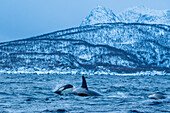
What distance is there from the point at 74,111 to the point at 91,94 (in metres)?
10.7

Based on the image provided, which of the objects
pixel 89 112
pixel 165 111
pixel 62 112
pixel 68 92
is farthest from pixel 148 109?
pixel 68 92

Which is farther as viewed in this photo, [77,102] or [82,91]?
[82,91]

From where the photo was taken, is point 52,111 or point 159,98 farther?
point 159,98

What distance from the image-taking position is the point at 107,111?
60.4 feet

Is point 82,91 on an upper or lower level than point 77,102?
upper

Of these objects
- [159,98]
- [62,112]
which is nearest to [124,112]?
[62,112]

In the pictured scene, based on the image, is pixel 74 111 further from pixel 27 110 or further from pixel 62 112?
pixel 27 110

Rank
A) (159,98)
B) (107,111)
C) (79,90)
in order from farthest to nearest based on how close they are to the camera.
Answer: (79,90), (159,98), (107,111)

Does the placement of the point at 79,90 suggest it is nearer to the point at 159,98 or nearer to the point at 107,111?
the point at 159,98

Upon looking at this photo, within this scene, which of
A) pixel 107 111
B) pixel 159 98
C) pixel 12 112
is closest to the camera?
pixel 12 112

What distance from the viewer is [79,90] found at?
1163 inches

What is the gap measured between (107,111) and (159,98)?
10.3 metres

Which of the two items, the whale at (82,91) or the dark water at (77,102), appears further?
the whale at (82,91)

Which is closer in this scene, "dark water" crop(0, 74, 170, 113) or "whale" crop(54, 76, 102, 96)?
"dark water" crop(0, 74, 170, 113)
